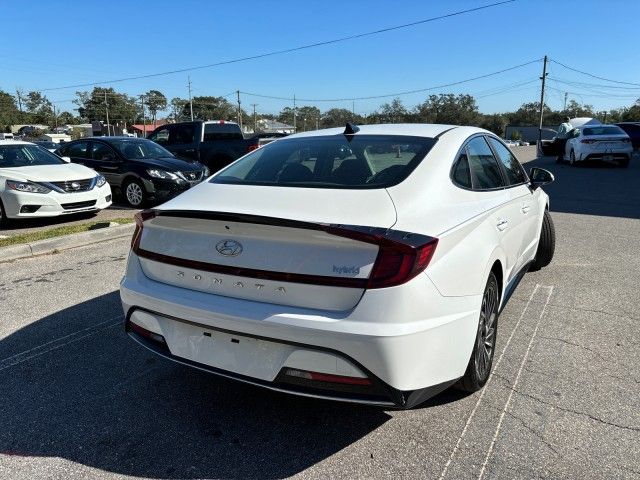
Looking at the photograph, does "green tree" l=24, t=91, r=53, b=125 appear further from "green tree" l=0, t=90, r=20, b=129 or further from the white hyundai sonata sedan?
the white hyundai sonata sedan

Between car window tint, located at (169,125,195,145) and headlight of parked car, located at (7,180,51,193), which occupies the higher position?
car window tint, located at (169,125,195,145)

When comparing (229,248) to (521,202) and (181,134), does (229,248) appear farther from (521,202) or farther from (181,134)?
(181,134)

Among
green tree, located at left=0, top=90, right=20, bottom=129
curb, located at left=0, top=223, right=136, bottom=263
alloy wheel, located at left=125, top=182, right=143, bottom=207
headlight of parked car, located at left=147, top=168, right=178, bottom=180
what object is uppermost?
green tree, located at left=0, top=90, right=20, bottom=129

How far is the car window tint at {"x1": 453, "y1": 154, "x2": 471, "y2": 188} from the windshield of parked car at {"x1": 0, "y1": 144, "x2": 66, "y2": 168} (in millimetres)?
8387

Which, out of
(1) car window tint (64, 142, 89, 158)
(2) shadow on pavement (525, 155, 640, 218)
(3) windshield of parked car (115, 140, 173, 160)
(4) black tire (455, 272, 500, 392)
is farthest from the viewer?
(1) car window tint (64, 142, 89, 158)

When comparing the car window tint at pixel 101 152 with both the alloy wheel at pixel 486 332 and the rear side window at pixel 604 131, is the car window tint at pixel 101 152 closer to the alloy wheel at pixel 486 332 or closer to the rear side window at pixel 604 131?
the alloy wheel at pixel 486 332

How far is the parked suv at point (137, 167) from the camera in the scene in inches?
414

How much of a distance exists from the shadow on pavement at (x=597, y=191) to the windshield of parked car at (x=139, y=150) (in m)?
8.41

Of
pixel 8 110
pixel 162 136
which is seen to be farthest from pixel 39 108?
pixel 162 136

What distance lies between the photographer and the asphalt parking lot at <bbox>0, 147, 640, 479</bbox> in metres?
2.50

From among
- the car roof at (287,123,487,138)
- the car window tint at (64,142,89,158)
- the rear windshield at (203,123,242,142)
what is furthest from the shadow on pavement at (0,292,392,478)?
the rear windshield at (203,123,242,142)

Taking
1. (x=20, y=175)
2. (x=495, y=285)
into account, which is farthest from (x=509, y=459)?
(x=20, y=175)

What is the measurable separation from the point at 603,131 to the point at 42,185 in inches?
736

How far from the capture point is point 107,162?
1113 centimetres
